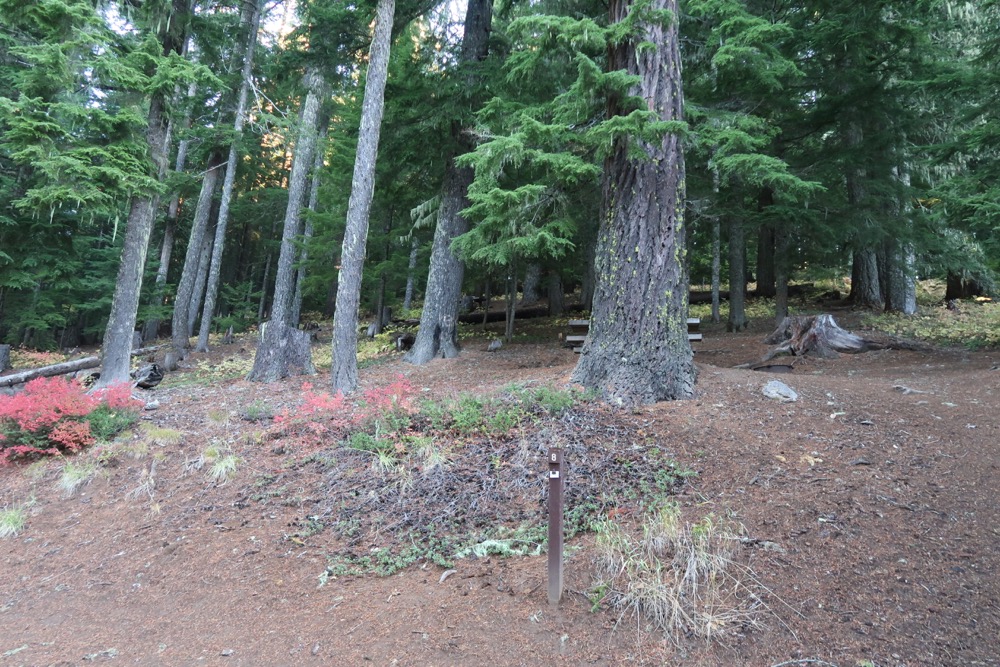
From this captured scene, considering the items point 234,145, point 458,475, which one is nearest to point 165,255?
point 234,145

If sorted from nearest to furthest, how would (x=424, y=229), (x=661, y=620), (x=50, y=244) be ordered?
1. (x=661, y=620)
2. (x=424, y=229)
3. (x=50, y=244)

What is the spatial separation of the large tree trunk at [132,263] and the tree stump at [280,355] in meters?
2.21

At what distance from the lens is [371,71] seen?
29.5 feet

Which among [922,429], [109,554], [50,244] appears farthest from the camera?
[50,244]

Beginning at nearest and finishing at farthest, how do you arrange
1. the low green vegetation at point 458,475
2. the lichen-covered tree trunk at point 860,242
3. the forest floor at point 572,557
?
the forest floor at point 572,557 < the low green vegetation at point 458,475 < the lichen-covered tree trunk at point 860,242

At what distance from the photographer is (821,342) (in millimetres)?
9625

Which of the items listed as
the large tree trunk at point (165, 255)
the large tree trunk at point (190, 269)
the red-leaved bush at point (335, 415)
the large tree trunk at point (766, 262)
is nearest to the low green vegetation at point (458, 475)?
the red-leaved bush at point (335, 415)

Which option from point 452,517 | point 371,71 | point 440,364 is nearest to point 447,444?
point 452,517

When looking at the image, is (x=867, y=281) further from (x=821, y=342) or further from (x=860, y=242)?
(x=821, y=342)

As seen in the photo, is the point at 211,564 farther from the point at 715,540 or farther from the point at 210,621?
the point at 715,540

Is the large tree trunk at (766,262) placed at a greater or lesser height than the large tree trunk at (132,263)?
greater

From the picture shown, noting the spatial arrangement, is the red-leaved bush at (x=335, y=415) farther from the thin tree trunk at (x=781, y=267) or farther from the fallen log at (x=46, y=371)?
the thin tree trunk at (x=781, y=267)

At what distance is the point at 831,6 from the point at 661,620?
11960 millimetres

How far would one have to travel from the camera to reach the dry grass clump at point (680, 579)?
9.97ft
